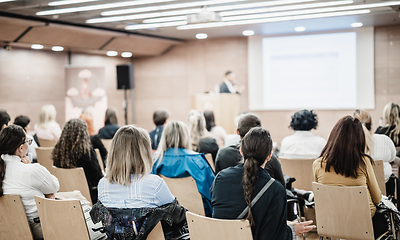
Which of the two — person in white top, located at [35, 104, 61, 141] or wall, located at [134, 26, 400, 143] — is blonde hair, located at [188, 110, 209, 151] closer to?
person in white top, located at [35, 104, 61, 141]

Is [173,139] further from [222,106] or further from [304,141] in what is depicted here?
[222,106]

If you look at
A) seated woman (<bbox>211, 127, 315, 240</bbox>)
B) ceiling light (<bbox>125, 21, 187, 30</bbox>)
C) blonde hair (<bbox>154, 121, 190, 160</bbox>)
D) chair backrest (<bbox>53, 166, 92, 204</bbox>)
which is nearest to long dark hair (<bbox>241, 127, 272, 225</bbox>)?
seated woman (<bbox>211, 127, 315, 240</bbox>)

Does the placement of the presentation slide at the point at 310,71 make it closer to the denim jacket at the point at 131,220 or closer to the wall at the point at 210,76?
the wall at the point at 210,76

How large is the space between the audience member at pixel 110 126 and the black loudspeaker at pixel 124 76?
3.40 metres

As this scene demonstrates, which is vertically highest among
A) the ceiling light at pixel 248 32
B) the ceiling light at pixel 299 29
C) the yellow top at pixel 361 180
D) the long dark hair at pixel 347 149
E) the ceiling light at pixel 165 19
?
the ceiling light at pixel 248 32

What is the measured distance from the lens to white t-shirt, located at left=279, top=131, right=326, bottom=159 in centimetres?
395

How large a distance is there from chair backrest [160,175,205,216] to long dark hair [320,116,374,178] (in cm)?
108

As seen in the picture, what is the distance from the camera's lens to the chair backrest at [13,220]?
2.60 m

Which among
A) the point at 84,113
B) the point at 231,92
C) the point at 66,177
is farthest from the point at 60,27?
the point at 66,177

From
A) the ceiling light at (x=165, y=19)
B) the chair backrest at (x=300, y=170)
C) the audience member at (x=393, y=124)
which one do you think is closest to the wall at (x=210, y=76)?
the ceiling light at (x=165, y=19)

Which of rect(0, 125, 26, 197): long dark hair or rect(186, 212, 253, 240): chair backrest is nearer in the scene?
rect(186, 212, 253, 240): chair backrest

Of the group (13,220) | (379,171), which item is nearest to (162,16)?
(379,171)

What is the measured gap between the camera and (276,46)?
30.3 ft

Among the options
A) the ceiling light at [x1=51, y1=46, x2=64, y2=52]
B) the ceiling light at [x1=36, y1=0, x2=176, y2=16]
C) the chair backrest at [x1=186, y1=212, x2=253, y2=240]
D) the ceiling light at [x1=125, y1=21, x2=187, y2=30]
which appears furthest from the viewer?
the ceiling light at [x1=51, y1=46, x2=64, y2=52]
